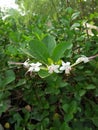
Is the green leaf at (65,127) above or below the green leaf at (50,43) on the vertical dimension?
below

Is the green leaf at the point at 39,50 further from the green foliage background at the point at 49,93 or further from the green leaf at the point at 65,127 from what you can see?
the green leaf at the point at 65,127

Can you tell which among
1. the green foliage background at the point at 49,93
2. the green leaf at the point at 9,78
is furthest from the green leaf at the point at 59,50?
the green leaf at the point at 9,78

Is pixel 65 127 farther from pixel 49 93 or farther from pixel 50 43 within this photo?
pixel 50 43

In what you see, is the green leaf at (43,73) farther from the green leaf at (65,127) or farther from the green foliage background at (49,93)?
the green leaf at (65,127)

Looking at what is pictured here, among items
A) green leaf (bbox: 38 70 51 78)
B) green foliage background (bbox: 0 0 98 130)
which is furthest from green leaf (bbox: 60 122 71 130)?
green leaf (bbox: 38 70 51 78)

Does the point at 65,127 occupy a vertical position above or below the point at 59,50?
below

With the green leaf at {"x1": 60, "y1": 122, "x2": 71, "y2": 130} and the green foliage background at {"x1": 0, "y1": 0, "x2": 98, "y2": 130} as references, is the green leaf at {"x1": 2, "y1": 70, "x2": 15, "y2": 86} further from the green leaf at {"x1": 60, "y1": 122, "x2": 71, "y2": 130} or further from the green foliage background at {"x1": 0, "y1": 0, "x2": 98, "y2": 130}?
the green leaf at {"x1": 60, "y1": 122, "x2": 71, "y2": 130}

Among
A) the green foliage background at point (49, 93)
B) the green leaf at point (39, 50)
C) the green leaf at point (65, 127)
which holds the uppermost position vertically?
the green leaf at point (39, 50)

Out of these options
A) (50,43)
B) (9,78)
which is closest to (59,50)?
(50,43)

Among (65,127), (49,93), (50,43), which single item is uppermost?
(50,43)
